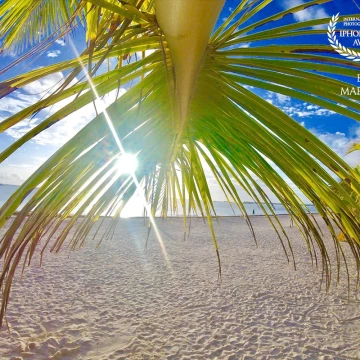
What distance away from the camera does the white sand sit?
250 cm

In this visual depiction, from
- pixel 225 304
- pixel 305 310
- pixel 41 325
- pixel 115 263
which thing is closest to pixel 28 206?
pixel 41 325

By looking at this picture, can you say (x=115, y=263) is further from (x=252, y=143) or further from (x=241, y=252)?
(x=252, y=143)

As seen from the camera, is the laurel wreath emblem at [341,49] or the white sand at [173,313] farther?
the white sand at [173,313]

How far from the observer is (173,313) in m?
3.15

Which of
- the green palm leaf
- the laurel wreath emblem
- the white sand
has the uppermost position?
the laurel wreath emblem

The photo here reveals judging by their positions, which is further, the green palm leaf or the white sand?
the white sand

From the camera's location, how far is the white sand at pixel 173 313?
2498mm

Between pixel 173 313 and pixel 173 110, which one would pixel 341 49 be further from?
pixel 173 313

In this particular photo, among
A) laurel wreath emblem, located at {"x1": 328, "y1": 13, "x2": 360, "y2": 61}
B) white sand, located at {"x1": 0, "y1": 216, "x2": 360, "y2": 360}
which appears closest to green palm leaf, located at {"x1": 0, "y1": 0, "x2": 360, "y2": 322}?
laurel wreath emblem, located at {"x1": 328, "y1": 13, "x2": 360, "y2": 61}

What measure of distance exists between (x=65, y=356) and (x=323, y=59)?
9.30 ft

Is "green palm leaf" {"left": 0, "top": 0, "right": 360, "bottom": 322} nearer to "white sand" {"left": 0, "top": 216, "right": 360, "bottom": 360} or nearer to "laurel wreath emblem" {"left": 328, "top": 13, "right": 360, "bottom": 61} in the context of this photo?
"laurel wreath emblem" {"left": 328, "top": 13, "right": 360, "bottom": 61}

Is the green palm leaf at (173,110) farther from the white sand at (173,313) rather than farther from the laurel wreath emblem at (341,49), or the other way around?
the white sand at (173,313)

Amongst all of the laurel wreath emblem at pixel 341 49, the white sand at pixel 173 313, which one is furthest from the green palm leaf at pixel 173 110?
the white sand at pixel 173 313

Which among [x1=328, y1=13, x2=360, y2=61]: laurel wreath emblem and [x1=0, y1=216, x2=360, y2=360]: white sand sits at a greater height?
[x1=328, y1=13, x2=360, y2=61]: laurel wreath emblem
